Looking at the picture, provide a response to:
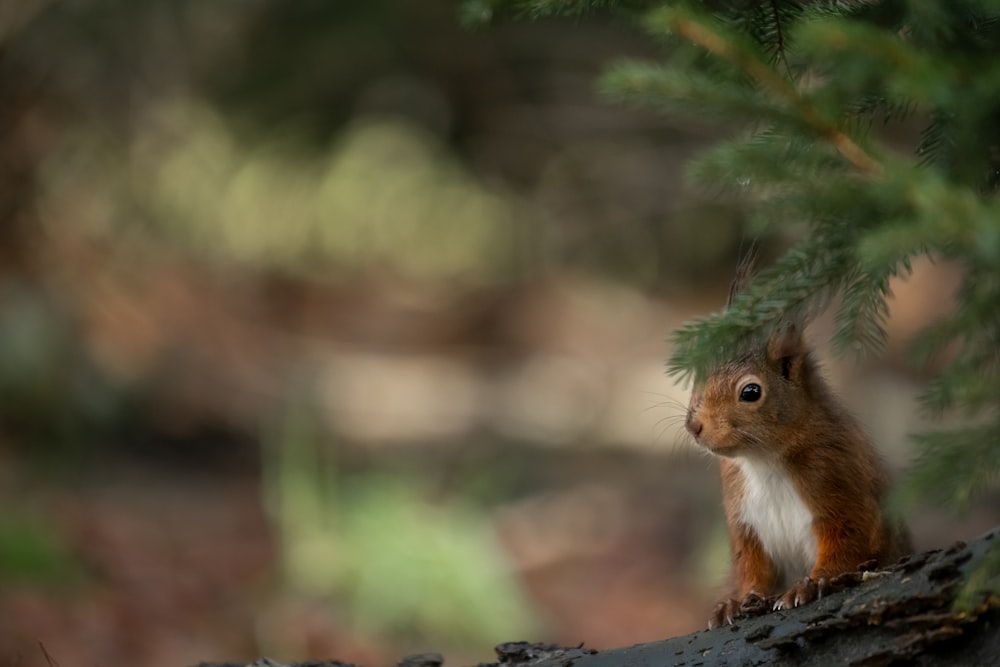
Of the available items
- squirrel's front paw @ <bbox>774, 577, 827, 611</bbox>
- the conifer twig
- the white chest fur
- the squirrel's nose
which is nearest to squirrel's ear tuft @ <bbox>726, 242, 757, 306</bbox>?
the squirrel's nose

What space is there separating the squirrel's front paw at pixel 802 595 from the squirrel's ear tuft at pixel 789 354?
21.7 inches

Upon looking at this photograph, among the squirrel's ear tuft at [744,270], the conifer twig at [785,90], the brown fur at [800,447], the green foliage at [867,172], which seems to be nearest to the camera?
the green foliage at [867,172]

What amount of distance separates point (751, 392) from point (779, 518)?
260 mm

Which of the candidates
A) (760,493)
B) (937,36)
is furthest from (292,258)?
(937,36)

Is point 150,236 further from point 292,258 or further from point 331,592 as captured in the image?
point 331,592

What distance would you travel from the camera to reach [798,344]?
2.60m

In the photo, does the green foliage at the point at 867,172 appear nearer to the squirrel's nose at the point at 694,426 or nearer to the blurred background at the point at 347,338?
the squirrel's nose at the point at 694,426

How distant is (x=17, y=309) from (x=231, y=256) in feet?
10.1

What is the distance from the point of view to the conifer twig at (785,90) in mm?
1566

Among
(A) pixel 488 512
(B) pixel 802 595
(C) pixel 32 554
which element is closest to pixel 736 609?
(B) pixel 802 595

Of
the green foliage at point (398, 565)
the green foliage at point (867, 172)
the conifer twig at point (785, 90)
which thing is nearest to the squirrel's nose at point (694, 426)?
the green foliage at point (867, 172)

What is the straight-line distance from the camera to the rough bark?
5.61ft

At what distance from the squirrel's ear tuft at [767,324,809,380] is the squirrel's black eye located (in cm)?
6

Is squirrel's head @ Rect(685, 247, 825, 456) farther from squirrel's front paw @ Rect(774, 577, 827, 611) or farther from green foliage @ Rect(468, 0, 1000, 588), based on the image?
green foliage @ Rect(468, 0, 1000, 588)
